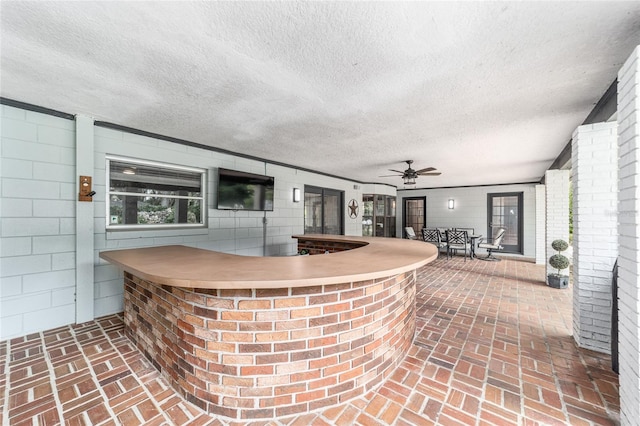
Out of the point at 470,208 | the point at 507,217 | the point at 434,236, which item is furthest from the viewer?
the point at 470,208

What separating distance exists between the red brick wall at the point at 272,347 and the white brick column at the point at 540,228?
7.05 m

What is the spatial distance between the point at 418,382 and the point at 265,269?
1388 millimetres

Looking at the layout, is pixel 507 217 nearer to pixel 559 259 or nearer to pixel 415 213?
pixel 415 213

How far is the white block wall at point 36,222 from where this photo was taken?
249cm

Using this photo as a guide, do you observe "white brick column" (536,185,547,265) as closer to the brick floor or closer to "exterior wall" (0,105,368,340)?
the brick floor

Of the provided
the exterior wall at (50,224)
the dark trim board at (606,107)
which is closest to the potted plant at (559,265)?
the dark trim board at (606,107)

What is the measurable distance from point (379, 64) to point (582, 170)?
234 cm

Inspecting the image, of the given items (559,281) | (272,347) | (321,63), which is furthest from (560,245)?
(272,347)

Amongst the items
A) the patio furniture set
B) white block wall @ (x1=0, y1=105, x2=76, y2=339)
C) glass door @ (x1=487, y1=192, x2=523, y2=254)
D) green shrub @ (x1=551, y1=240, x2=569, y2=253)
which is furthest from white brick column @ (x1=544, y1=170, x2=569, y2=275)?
white block wall @ (x1=0, y1=105, x2=76, y2=339)

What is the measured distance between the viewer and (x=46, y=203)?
268 cm

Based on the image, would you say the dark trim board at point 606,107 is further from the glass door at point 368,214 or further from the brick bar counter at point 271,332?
the glass door at point 368,214

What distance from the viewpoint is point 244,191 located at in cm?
437

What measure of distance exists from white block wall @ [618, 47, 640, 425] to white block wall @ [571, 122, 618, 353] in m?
1.13

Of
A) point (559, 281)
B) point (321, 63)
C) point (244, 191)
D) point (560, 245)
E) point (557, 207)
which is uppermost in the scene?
point (321, 63)
